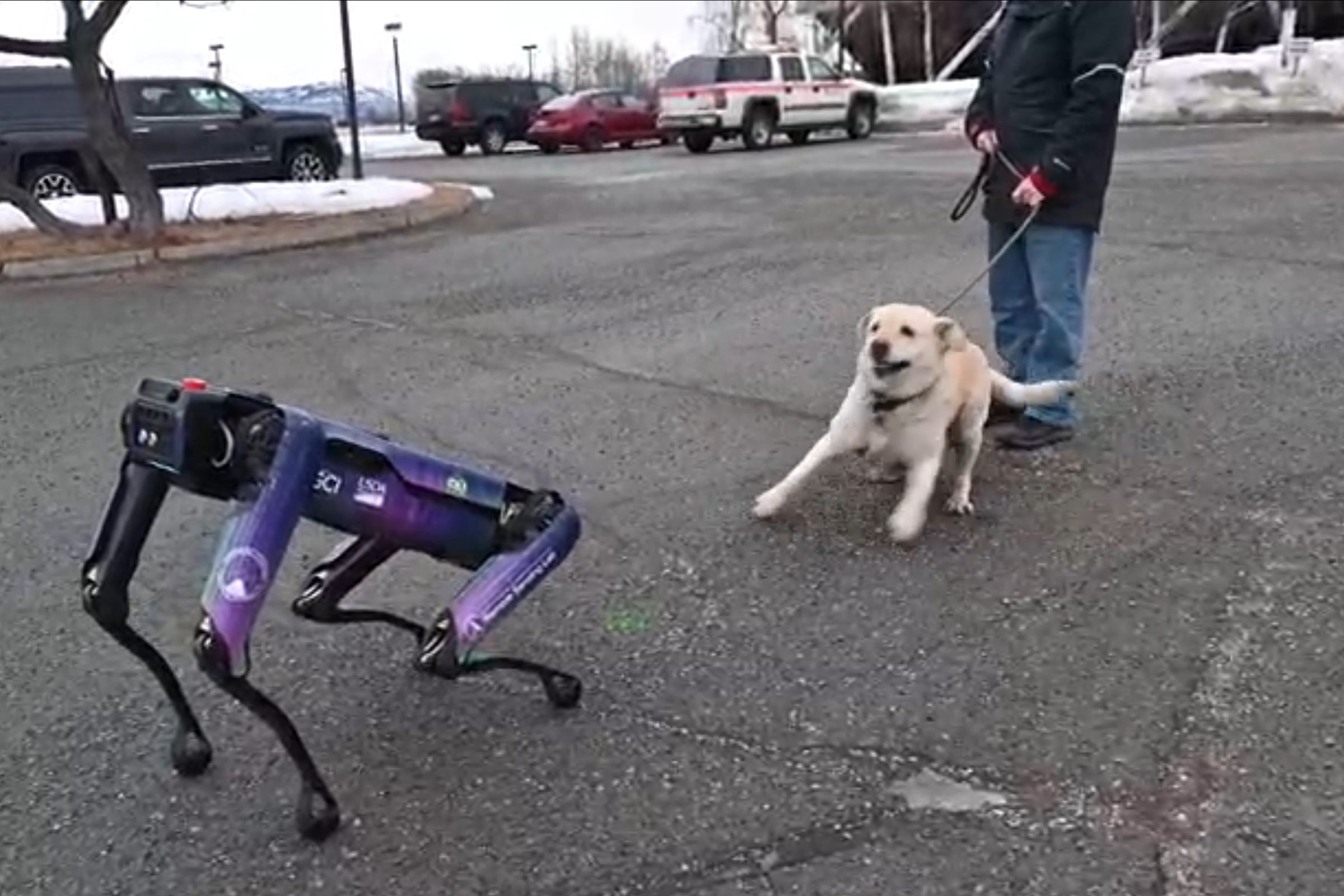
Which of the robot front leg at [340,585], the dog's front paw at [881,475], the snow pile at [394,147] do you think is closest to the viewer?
the robot front leg at [340,585]

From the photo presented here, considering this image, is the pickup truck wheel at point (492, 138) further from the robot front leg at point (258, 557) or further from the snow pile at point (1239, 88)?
the robot front leg at point (258, 557)

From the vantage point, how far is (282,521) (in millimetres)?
2467

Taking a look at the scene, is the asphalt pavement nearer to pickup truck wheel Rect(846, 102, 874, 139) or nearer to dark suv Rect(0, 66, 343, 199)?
dark suv Rect(0, 66, 343, 199)

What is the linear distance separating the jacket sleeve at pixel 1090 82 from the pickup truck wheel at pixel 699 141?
65.8ft

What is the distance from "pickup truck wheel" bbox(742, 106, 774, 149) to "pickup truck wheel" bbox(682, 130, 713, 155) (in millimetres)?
657

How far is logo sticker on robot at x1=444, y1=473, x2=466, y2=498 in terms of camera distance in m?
2.79

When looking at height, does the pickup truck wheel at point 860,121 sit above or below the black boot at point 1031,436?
above

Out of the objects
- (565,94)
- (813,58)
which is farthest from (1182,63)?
(565,94)

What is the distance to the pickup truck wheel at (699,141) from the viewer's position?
78.7ft

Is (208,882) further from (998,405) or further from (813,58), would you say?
(813,58)

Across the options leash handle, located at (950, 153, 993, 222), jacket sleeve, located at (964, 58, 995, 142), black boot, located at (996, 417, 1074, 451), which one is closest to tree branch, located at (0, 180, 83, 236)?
leash handle, located at (950, 153, 993, 222)

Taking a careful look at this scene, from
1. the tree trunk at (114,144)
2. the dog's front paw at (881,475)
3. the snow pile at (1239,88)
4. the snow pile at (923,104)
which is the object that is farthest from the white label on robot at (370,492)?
the snow pile at (923,104)

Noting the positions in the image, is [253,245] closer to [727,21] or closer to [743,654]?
[743,654]

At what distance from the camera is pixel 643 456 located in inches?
193
